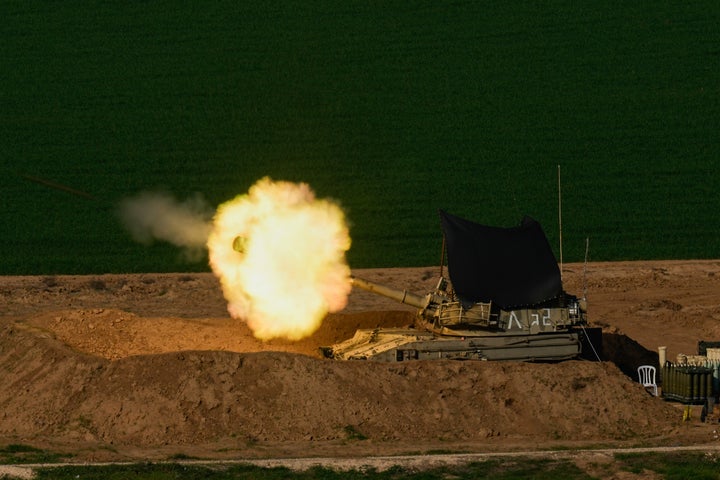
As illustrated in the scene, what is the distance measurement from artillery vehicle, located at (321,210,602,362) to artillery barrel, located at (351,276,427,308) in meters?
0.44

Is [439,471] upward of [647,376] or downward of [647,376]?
downward

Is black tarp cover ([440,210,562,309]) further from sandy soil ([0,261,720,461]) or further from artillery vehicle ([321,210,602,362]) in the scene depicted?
sandy soil ([0,261,720,461])

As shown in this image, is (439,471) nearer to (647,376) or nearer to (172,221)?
(647,376)

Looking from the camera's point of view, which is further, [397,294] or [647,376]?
[647,376]

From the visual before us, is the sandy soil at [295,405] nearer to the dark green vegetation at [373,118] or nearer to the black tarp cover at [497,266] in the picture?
the black tarp cover at [497,266]

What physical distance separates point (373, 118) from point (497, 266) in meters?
28.6

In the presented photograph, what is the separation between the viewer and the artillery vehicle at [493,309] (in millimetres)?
34438

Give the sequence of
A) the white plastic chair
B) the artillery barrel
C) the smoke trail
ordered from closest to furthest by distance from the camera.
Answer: the artillery barrel, the white plastic chair, the smoke trail

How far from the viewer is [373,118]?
6266 centimetres

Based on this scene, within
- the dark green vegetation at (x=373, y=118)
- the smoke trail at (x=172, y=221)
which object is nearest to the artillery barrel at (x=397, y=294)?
the smoke trail at (x=172, y=221)

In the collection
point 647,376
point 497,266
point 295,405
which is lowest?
point 295,405

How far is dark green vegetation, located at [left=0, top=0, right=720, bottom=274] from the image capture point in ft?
174

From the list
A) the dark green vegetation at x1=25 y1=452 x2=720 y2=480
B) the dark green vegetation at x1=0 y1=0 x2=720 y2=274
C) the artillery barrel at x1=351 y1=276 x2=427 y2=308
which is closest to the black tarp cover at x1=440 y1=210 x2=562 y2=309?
the artillery barrel at x1=351 y1=276 x2=427 y2=308

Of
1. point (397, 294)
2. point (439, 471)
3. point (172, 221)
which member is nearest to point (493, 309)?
point (397, 294)
